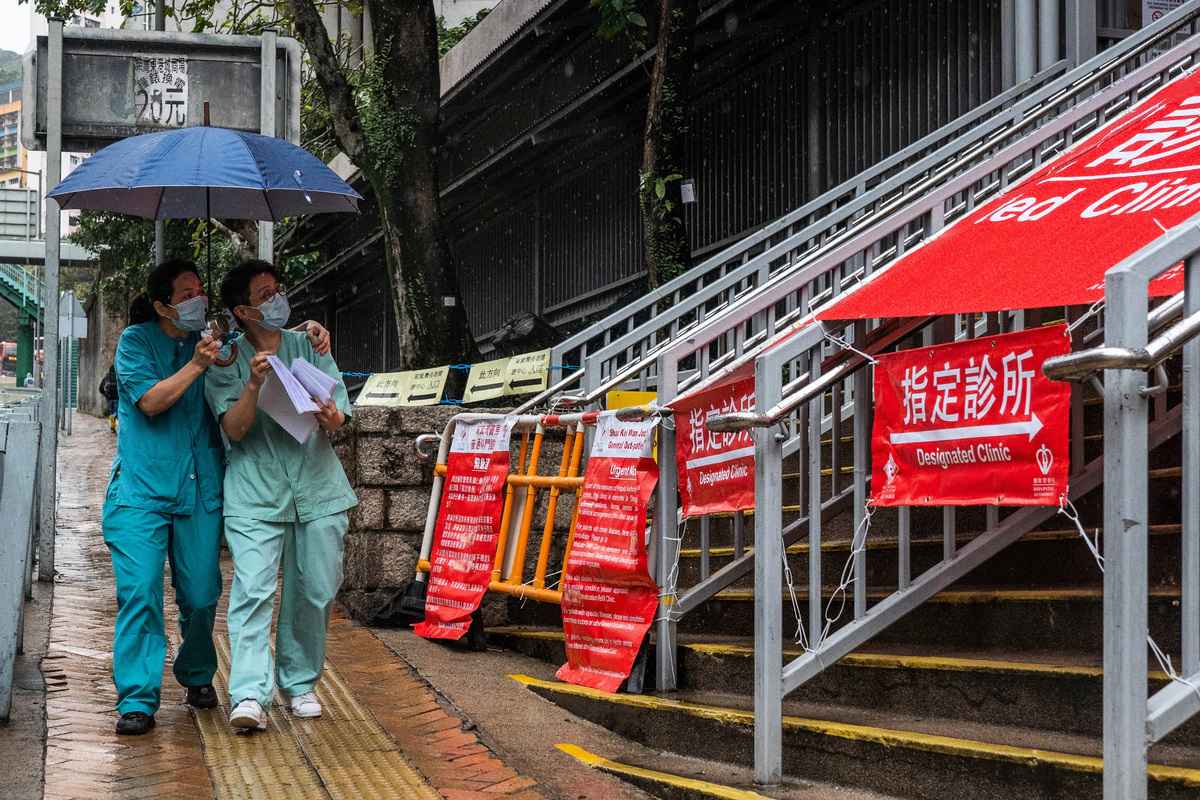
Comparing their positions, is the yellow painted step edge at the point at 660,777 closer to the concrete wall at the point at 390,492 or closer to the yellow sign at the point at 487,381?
the concrete wall at the point at 390,492

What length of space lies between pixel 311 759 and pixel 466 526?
107 inches

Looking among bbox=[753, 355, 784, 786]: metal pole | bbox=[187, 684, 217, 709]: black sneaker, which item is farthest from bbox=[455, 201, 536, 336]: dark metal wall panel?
bbox=[753, 355, 784, 786]: metal pole

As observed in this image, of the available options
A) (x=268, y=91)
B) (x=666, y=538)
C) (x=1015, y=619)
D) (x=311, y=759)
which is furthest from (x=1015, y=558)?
(x=268, y=91)

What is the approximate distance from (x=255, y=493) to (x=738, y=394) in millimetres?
2035

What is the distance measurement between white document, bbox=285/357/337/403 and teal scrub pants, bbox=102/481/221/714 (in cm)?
65

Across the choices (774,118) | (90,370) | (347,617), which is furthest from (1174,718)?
(90,370)

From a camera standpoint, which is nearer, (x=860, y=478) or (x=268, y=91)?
(x=860, y=478)

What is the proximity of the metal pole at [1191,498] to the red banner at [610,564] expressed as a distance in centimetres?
278

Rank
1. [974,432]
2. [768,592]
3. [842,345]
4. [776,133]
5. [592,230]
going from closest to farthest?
[974,432], [768,592], [842,345], [776,133], [592,230]

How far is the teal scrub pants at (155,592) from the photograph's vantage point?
572cm

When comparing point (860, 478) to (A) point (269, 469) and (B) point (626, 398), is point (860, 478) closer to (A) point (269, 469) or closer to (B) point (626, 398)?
(A) point (269, 469)

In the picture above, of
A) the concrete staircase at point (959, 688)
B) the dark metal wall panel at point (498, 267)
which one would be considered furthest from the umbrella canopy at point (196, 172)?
the dark metal wall panel at point (498, 267)

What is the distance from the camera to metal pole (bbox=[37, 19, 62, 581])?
28.2ft

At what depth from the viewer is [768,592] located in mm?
5156
